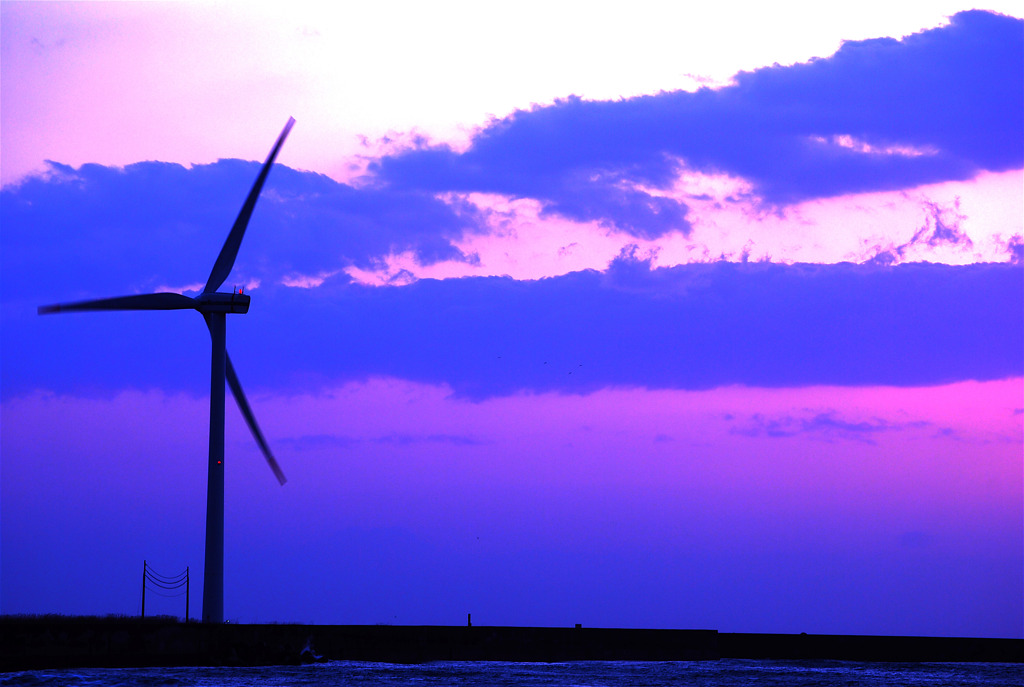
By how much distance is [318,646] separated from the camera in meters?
49.8

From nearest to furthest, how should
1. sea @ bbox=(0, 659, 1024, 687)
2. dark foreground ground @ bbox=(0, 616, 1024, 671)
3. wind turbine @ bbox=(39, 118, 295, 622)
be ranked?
sea @ bbox=(0, 659, 1024, 687) → dark foreground ground @ bbox=(0, 616, 1024, 671) → wind turbine @ bbox=(39, 118, 295, 622)

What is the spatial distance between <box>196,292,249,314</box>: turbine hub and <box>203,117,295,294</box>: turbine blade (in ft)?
1.58

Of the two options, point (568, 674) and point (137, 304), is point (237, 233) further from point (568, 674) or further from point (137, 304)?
point (568, 674)

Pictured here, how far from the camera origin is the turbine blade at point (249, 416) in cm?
5353

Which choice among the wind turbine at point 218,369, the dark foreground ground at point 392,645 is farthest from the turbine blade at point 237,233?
the dark foreground ground at point 392,645

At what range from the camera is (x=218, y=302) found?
177ft

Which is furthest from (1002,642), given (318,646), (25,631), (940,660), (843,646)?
(25,631)

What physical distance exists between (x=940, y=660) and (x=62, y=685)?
44.8 meters

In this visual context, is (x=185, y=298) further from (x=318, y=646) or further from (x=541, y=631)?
(x=541, y=631)

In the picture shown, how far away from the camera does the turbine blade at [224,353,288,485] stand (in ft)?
176

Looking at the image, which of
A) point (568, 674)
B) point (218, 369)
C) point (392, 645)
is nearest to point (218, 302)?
point (218, 369)

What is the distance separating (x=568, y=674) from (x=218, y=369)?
20899 millimetres

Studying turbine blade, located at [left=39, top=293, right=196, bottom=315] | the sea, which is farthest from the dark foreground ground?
turbine blade, located at [left=39, top=293, right=196, bottom=315]

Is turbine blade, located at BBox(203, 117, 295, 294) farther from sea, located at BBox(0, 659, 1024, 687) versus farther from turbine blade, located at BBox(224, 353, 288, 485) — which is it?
sea, located at BBox(0, 659, 1024, 687)
